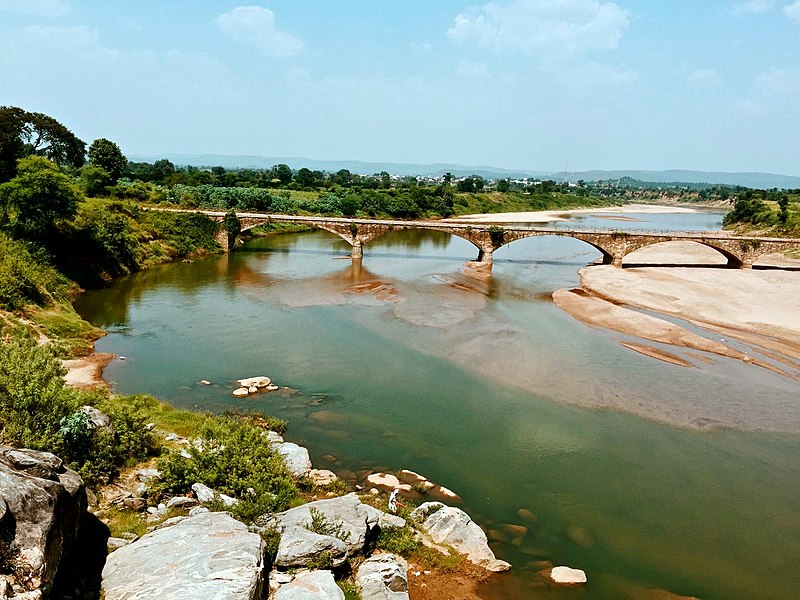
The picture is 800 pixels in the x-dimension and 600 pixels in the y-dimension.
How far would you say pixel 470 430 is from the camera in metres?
25.4

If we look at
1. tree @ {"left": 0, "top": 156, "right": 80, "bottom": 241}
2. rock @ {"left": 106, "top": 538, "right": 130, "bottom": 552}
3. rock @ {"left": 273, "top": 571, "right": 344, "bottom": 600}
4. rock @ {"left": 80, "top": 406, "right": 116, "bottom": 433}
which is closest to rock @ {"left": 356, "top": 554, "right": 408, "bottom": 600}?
rock @ {"left": 273, "top": 571, "right": 344, "bottom": 600}

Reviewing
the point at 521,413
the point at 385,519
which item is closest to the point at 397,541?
the point at 385,519

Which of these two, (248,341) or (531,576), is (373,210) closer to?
(248,341)

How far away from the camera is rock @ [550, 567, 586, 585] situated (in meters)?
16.1

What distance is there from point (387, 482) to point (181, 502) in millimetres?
7648

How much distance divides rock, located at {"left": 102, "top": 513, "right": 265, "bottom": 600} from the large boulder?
3.98ft

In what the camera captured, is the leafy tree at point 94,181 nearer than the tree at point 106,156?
Yes

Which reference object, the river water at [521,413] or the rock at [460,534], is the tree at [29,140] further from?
the rock at [460,534]

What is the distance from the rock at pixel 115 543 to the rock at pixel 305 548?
144 inches

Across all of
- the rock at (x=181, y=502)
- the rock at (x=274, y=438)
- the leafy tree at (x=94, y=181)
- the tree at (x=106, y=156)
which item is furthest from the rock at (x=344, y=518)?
the tree at (x=106, y=156)

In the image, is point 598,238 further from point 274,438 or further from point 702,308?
point 274,438

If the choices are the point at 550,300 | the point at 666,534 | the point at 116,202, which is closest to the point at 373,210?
the point at 116,202

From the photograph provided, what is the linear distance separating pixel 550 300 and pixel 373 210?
202 feet

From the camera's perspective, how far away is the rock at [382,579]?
13.2 m
